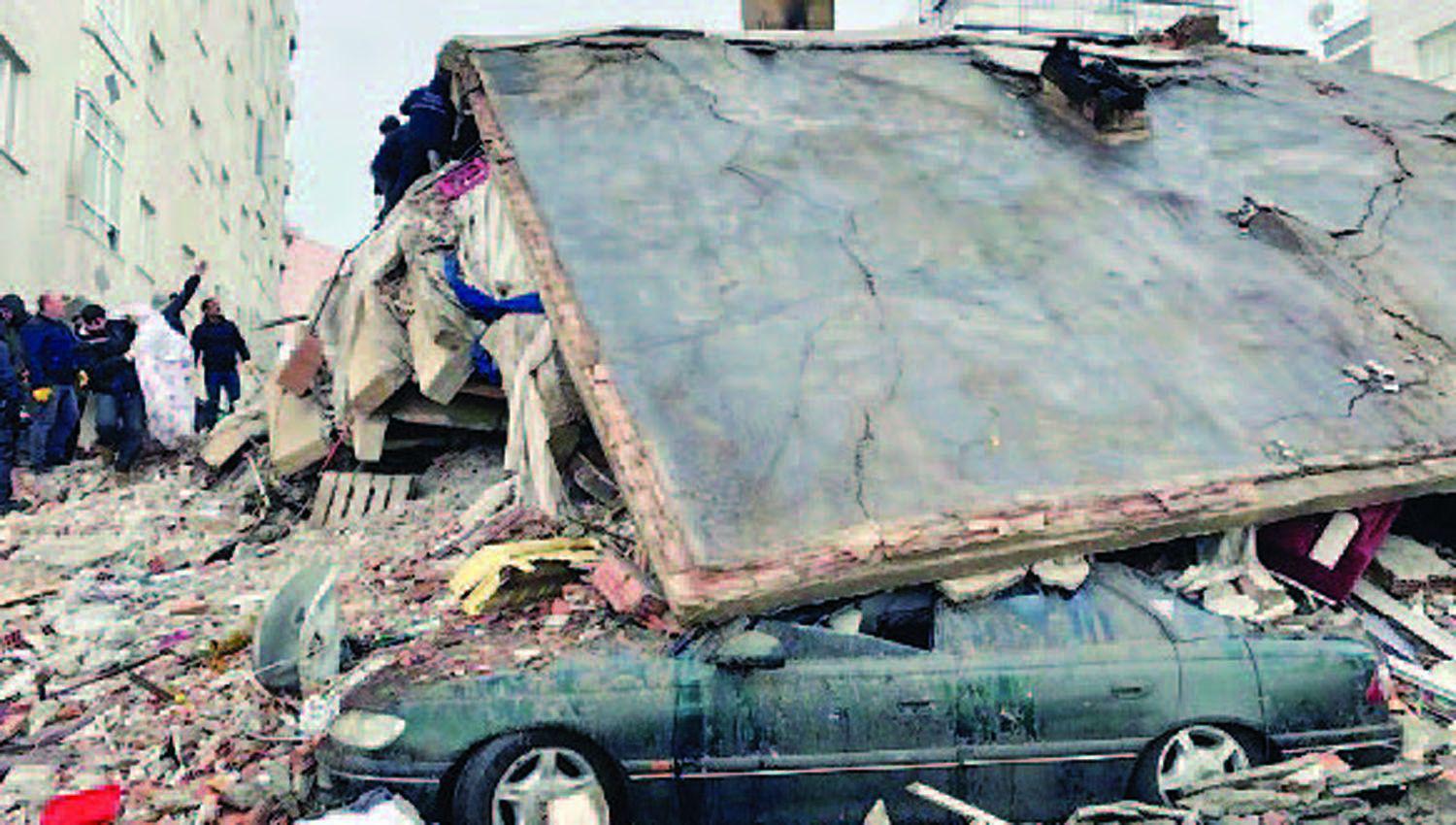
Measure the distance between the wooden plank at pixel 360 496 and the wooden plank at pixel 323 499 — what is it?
6.4 inches

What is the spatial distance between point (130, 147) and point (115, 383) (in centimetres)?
974

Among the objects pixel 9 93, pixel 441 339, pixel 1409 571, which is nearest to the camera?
pixel 1409 571

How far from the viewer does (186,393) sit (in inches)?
417

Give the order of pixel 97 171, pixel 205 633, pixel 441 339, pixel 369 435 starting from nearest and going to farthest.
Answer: pixel 205 633 → pixel 441 339 → pixel 369 435 → pixel 97 171

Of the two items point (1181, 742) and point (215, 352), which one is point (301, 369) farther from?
point (1181, 742)

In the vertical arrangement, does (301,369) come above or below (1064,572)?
below

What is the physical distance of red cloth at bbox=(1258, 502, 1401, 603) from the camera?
4.64m

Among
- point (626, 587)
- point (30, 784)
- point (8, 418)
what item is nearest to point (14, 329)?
point (8, 418)

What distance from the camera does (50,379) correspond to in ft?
30.4

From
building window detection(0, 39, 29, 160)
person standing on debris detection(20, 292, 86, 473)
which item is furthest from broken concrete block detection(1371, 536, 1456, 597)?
building window detection(0, 39, 29, 160)

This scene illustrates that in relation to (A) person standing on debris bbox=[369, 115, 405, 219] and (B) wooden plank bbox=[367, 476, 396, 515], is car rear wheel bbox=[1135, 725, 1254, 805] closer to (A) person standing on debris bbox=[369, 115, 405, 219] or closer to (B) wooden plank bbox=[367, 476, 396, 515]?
(B) wooden plank bbox=[367, 476, 396, 515]

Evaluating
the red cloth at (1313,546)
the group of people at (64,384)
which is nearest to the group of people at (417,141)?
the group of people at (64,384)

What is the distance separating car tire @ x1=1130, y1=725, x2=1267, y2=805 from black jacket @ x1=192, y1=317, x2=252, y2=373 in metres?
10.5

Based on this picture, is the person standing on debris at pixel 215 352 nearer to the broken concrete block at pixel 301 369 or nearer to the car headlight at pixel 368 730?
the broken concrete block at pixel 301 369
